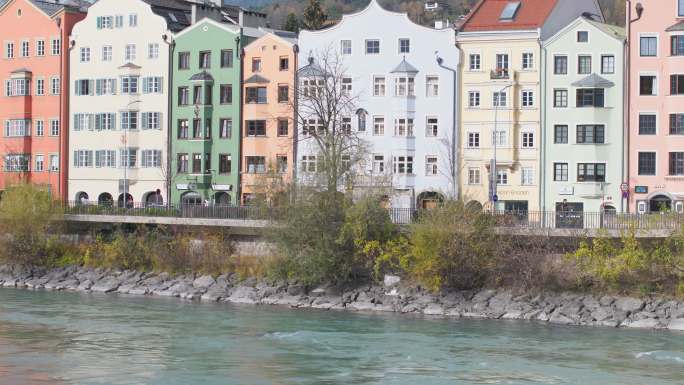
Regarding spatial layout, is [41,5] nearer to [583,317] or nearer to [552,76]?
[552,76]

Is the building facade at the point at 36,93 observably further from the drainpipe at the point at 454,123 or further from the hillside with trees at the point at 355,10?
the drainpipe at the point at 454,123

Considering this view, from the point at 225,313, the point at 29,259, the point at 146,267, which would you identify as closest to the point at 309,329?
the point at 225,313

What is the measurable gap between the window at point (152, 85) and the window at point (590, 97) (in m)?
29.8

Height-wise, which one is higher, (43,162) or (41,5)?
(41,5)

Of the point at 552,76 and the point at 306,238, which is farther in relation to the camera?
the point at 552,76

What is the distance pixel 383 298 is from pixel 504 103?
2148 centimetres

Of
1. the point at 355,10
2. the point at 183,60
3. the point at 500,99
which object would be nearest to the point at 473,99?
the point at 500,99

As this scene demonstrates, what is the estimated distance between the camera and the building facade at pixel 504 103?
75.2 m

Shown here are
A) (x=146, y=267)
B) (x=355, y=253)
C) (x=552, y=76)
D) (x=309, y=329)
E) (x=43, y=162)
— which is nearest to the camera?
(x=309, y=329)

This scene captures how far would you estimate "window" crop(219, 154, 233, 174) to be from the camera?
83.8 m

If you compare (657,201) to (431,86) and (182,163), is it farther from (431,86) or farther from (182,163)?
(182,163)

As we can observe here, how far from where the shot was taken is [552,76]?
7462 cm

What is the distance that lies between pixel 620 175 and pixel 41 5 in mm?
45887

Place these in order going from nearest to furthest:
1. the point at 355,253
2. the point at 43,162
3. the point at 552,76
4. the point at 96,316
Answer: the point at 96,316 → the point at 355,253 → the point at 552,76 → the point at 43,162
